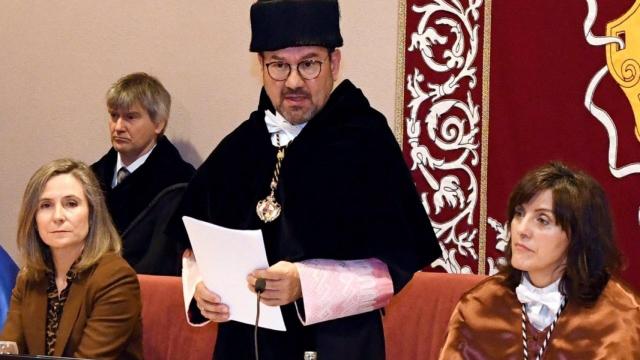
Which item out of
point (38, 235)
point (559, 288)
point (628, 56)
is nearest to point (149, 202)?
point (38, 235)

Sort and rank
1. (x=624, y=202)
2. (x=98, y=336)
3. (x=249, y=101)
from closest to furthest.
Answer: (x=98, y=336) → (x=624, y=202) → (x=249, y=101)

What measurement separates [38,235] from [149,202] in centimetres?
135

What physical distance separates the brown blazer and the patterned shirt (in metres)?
0.02

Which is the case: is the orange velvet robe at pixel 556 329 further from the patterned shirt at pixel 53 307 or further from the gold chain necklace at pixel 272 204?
the patterned shirt at pixel 53 307

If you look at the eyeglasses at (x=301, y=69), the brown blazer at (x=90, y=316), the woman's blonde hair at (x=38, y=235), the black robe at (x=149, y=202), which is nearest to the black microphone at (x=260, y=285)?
the eyeglasses at (x=301, y=69)

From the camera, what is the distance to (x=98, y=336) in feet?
14.1

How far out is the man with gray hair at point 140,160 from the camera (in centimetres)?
579

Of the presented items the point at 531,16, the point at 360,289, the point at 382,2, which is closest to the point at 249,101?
the point at 382,2

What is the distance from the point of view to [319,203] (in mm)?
3438

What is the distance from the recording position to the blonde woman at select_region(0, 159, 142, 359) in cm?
434

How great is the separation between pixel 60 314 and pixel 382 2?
2.20 metres

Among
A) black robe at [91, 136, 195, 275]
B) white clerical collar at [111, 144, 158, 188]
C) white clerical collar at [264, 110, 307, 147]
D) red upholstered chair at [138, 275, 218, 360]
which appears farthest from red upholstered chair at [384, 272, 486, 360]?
white clerical collar at [111, 144, 158, 188]

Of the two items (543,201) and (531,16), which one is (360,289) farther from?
(531,16)

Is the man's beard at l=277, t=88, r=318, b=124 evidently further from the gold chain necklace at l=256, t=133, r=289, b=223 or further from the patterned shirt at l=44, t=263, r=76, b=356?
the patterned shirt at l=44, t=263, r=76, b=356
